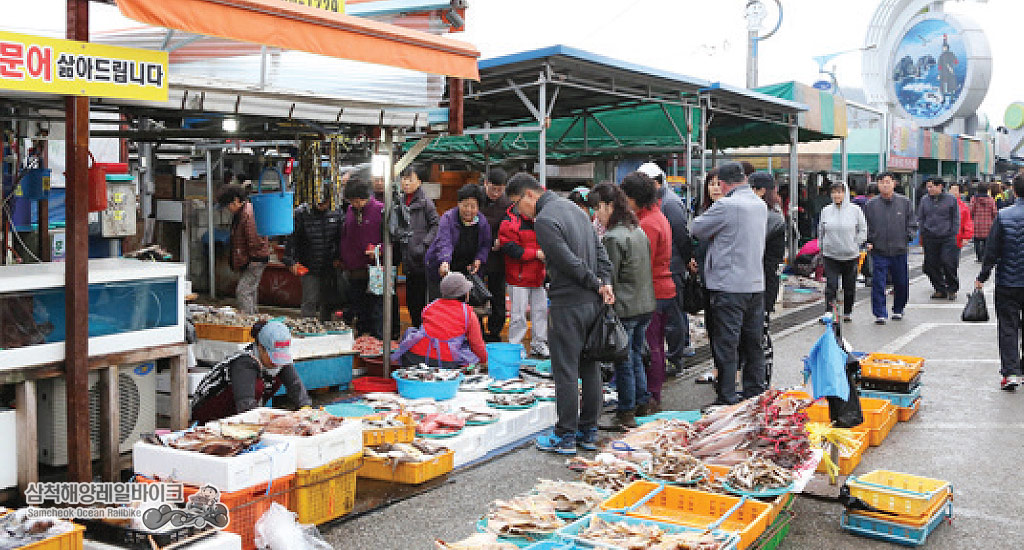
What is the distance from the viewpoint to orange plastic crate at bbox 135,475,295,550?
466cm

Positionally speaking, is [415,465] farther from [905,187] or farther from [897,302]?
[905,187]

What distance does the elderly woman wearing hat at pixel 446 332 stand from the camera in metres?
8.62

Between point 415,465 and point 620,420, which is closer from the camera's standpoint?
point 415,465

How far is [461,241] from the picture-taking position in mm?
10109

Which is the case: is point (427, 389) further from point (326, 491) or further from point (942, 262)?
point (942, 262)

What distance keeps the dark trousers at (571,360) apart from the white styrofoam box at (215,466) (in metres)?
2.46

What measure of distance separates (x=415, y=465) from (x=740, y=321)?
3.34m

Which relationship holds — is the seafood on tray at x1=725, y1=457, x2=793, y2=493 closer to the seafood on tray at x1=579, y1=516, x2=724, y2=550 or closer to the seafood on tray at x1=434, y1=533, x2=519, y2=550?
the seafood on tray at x1=579, y1=516, x2=724, y2=550

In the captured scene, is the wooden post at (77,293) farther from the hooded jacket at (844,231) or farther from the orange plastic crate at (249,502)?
the hooded jacket at (844,231)

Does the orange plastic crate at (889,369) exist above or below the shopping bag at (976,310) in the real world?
below

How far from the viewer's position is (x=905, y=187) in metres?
35.7

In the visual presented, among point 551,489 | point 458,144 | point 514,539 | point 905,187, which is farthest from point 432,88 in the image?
point 905,187

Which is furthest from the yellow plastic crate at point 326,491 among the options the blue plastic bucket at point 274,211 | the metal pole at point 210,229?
the metal pole at point 210,229

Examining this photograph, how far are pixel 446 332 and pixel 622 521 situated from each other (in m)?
4.12
